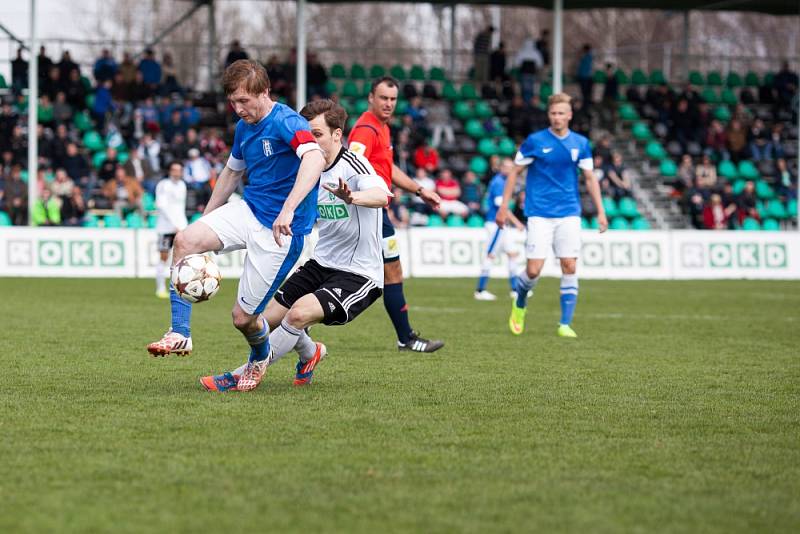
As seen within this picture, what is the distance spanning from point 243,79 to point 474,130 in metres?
24.3

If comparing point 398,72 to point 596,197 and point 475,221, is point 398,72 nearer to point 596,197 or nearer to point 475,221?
point 475,221

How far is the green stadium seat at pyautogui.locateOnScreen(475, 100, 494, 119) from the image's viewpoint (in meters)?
32.0

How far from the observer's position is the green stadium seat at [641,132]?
32562mm

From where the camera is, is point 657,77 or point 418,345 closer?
point 418,345

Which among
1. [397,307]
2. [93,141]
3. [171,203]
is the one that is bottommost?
[397,307]

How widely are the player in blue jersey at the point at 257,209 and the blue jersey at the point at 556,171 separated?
4990 millimetres

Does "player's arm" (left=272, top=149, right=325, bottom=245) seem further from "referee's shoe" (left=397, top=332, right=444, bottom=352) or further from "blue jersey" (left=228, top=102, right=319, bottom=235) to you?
"referee's shoe" (left=397, top=332, right=444, bottom=352)

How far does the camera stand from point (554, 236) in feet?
39.4

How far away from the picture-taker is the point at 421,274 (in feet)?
77.2

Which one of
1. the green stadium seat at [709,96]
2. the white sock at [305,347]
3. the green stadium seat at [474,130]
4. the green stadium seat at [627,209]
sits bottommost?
the white sock at [305,347]

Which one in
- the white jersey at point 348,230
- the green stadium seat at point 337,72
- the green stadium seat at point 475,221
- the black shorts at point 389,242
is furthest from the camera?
the green stadium seat at point 337,72

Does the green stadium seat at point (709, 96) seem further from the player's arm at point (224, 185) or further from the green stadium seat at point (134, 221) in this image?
the player's arm at point (224, 185)

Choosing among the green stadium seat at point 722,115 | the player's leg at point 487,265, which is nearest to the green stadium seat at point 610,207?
the green stadium seat at point 722,115

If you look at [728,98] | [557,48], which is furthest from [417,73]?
[728,98]
